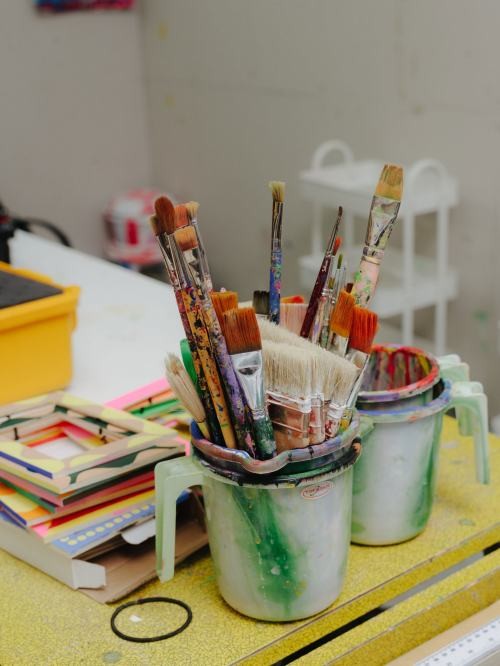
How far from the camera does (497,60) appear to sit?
2.23 metres

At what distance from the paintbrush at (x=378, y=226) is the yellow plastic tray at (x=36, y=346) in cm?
53

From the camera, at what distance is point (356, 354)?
771 millimetres

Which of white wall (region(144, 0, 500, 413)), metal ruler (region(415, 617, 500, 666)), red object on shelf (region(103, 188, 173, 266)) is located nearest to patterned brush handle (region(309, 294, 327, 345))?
metal ruler (region(415, 617, 500, 666))

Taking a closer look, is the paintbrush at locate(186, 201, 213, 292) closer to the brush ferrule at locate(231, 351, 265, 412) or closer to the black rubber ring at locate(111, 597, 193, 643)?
the brush ferrule at locate(231, 351, 265, 412)

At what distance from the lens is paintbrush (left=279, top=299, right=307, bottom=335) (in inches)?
34.4

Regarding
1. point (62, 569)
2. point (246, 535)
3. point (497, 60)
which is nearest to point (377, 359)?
point (246, 535)

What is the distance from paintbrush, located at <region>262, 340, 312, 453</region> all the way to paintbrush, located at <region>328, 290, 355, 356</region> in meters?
0.06

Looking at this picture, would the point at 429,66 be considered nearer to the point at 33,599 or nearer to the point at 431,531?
the point at 431,531

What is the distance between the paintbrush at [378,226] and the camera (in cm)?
78

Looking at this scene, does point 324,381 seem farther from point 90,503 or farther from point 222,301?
point 90,503

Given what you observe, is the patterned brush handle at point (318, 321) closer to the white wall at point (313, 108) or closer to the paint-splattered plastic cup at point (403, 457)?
the paint-splattered plastic cup at point (403, 457)

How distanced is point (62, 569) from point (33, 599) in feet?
0.13

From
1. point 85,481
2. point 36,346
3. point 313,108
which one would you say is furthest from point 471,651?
point 313,108

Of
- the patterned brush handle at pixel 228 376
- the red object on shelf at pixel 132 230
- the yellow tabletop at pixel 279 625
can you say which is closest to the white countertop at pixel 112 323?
the yellow tabletop at pixel 279 625
